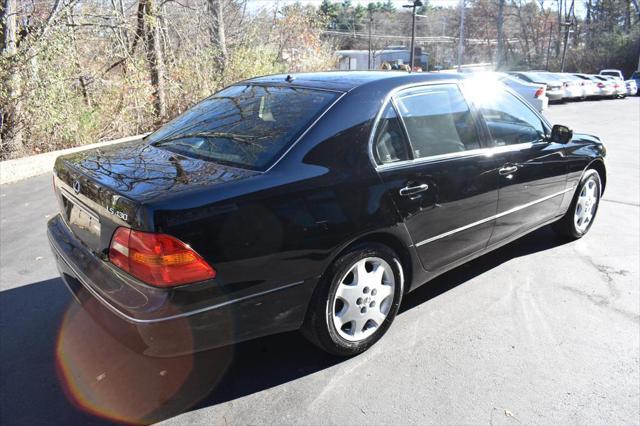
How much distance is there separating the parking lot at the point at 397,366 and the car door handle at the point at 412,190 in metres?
0.95

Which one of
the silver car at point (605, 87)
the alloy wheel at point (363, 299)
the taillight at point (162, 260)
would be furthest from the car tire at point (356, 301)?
the silver car at point (605, 87)

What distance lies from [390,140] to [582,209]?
9.52 ft

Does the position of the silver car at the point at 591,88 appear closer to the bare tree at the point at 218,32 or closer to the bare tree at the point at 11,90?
the bare tree at the point at 218,32

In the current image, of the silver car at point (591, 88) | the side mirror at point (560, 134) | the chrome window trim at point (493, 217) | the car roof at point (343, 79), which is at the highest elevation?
the silver car at point (591, 88)

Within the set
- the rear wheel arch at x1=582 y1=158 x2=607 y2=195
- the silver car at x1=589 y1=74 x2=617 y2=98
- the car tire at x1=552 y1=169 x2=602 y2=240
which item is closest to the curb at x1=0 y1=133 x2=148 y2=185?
the car tire at x1=552 y1=169 x2=602 y2=240

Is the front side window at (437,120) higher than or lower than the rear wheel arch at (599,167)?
higher

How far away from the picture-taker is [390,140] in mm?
3111

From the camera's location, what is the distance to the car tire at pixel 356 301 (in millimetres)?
2801

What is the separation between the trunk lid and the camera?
2.36 m

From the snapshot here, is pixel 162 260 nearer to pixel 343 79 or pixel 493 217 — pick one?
pixel 343 79

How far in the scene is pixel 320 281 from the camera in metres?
2.75

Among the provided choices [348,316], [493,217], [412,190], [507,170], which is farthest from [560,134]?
[348,316]

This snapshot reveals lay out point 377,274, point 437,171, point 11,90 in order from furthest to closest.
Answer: point 11,90 < point 437,171 < point 377,274

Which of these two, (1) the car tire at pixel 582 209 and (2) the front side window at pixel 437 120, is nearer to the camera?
(2) the front side window at pixel 437 120
